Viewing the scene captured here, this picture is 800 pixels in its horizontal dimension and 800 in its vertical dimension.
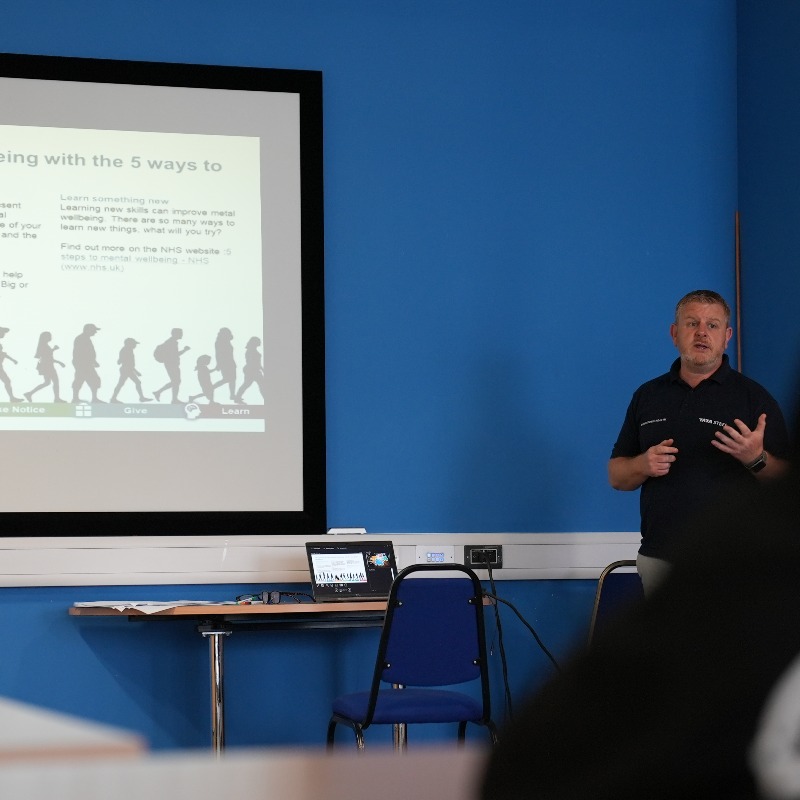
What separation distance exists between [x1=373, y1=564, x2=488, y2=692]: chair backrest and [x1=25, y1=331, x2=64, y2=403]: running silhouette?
1702 mm

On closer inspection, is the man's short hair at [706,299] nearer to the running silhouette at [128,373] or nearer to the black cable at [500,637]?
the black cable at [500,637]

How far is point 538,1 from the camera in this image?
15.8 feet

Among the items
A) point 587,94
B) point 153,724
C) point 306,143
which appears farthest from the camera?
point 587,94

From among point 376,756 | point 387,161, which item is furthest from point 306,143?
point 376,756

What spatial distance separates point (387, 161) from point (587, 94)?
95cm

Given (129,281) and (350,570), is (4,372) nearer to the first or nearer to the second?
(129,281)

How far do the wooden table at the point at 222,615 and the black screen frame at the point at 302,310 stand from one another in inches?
15.1

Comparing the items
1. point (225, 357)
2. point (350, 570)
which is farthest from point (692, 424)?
point (225, 357)

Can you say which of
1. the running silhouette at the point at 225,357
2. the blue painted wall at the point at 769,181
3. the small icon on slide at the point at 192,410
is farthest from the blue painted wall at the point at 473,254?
the small icon on slide at the point at 192,410

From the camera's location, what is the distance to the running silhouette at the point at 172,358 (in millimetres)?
4391

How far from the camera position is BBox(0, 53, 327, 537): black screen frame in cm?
425

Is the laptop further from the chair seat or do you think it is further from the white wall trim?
the chair seat

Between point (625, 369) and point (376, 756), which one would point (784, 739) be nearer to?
point (376, 756)

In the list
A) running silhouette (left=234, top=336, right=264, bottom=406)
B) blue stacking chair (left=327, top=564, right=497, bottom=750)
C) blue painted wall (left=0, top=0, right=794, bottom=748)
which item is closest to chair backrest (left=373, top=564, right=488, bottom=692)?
blue stacking chair (left=327, top=564, right=497, bottom=750)
